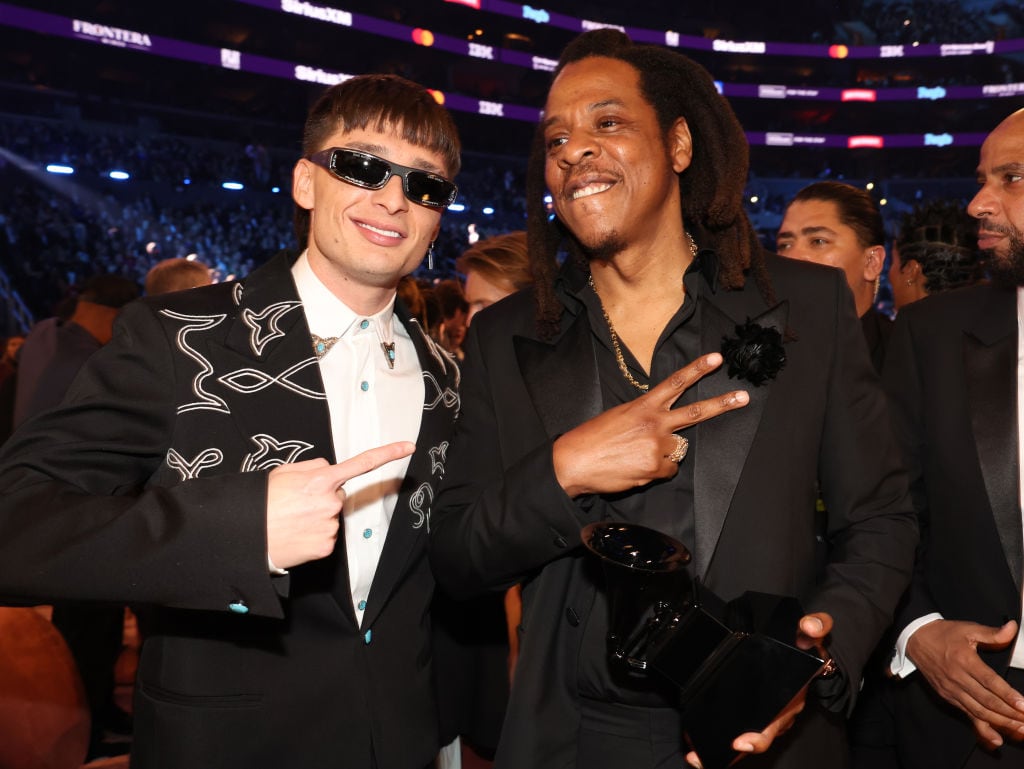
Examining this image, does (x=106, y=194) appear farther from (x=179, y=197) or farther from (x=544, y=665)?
(x=544, y=665)

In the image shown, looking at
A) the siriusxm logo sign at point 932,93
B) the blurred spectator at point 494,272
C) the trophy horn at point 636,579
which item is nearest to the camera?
the trophy horn at point 636,579

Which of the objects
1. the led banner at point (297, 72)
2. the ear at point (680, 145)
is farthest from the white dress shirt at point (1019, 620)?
the led banner at point (297, 72)

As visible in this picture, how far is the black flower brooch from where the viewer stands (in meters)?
1.90

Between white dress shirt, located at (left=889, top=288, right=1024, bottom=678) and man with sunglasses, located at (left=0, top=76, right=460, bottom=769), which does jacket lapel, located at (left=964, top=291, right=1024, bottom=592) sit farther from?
man with sunglasses, located at (left=0, top=76, right=460, bottom=769)

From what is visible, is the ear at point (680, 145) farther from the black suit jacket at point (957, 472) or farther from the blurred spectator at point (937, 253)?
the blurred spectator at point (937, 253)

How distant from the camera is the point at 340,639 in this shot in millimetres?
1930

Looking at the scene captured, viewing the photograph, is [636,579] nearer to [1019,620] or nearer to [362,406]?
[362,406]

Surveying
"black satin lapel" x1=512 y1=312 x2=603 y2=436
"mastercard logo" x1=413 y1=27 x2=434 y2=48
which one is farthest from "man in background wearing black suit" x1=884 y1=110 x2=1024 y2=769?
"mastercard logo" x1=413 y1=27 x2=434 y2=48

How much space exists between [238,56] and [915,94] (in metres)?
25.3

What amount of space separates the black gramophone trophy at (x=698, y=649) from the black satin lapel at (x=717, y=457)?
0.29 m

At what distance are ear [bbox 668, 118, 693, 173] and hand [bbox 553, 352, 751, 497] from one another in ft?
2.37

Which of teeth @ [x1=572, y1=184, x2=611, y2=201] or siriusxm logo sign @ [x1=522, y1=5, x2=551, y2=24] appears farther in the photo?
siriusxm logo sign @ [x1=522, y1=5, x2=551, y2=24]

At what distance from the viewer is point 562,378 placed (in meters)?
2.07

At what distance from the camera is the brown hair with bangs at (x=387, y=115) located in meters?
2.16
